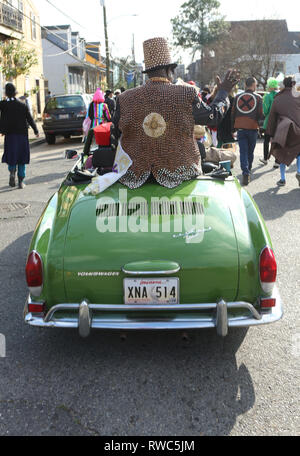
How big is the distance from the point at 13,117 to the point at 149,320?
770 centimetres

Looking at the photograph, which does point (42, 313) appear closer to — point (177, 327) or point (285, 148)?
point (177, 327)

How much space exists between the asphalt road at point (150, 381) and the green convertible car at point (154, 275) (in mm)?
345

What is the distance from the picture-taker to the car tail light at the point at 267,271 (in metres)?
3.05

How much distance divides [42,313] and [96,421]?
0.81 metres

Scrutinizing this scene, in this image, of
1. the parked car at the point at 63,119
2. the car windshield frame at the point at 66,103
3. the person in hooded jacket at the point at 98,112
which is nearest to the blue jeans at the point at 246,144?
the person in hooded jacket at the point at 98,112

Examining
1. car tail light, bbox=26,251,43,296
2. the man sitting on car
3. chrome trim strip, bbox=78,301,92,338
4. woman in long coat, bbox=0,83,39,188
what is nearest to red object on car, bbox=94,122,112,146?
the man sitting on car

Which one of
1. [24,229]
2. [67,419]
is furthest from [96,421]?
[24,229]

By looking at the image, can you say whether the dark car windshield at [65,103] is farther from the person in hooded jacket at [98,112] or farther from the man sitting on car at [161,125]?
the man sitting on car at [161,125]

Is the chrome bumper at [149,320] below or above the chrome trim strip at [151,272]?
below

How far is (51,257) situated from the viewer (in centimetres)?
310

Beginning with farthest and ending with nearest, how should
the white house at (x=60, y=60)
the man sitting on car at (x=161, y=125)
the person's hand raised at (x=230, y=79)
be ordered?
the white house at (x=60, y=60), the person's hand raised at (x=230, y=79), the man sitting on car at (x=161, y=125)

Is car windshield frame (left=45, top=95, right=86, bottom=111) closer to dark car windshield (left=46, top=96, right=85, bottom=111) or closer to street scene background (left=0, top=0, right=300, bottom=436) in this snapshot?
dark car windshield (left=46, top=96, right=85, bottom=111)

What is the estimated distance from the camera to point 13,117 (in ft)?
31.6

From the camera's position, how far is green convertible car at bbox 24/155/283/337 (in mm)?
2961
